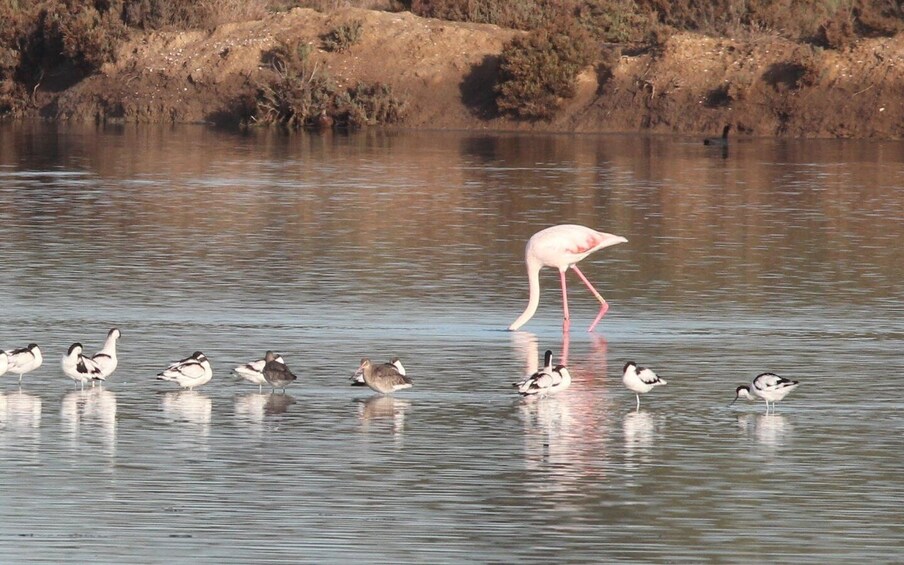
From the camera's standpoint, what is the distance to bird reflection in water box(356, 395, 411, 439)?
13.5 m

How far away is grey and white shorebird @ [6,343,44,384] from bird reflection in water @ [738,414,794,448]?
547 centimetres

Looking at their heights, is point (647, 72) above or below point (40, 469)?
above

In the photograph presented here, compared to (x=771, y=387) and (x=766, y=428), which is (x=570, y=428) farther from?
(x=771, y=387)

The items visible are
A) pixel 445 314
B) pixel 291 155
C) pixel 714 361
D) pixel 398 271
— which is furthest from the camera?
pixel 291 155

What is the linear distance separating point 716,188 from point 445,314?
18.2 m

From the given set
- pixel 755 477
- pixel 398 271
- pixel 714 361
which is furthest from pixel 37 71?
pixel 755 477

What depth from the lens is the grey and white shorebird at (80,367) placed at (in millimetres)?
14602

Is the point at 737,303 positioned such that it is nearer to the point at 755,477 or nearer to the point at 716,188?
the point at 755,477

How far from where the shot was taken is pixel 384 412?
1406 cm

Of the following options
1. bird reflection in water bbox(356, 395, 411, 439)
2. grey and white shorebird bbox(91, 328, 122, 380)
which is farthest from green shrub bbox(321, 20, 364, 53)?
bird reflection in water bbox(356, 395, 411, 439)

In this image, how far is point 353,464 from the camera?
39.7ft

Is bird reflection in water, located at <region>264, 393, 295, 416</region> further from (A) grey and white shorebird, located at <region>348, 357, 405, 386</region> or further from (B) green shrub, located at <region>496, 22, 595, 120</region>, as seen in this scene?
(B) green shrub, located at <region>496, 22, 595, 120</region>

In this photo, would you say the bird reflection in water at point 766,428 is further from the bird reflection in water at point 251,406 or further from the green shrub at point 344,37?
the green shrub at point 344,37

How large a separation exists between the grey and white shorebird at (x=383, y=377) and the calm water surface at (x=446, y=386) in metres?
0.22
